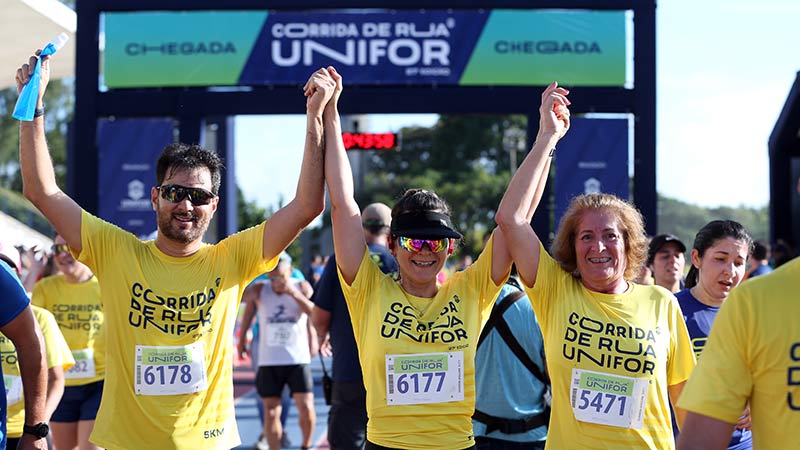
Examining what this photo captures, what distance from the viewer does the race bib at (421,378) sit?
3541mm

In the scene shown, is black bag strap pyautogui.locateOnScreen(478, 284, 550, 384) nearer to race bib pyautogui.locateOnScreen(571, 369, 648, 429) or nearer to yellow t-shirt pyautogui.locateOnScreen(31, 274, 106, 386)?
race bib pyautogui.locateOnScreen(571, 369, 648, 429)

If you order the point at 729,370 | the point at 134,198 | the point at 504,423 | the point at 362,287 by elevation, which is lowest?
the point at 504,423

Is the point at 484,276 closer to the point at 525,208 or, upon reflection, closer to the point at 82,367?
the point at 525,208

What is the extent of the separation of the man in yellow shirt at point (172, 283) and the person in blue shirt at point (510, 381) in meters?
1.36

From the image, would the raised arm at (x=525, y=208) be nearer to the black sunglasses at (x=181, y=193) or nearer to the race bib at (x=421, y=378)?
the race bib at (x=421, y=378)

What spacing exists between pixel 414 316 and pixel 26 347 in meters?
1.40

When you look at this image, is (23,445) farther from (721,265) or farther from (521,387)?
(721,265)

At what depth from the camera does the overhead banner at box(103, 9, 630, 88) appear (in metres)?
10.5

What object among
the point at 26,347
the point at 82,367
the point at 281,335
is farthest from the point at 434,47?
the point at 26,347

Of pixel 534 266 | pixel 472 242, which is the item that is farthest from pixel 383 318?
pixel 472 242

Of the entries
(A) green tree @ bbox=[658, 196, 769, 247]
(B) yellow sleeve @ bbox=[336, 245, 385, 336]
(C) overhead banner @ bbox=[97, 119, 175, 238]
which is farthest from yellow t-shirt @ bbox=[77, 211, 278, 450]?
(A) green tree @ bbox=[658, 196, 769, 247]

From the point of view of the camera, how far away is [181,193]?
3633mm

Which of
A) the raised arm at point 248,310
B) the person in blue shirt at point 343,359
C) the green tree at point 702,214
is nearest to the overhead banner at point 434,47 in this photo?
the raised arm at point 248,310

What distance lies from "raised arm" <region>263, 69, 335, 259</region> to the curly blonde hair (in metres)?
0.96
